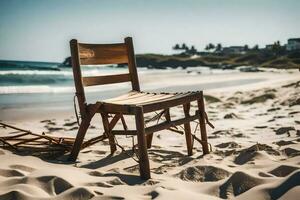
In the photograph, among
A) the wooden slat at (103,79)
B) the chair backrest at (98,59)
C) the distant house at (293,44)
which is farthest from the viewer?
the distant house at (293,44)

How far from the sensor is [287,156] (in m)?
3.18

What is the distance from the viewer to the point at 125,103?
9.53 ft

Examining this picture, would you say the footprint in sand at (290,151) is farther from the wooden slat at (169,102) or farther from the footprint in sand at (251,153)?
the wooden slat at (169,102)

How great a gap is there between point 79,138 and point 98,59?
0.90 m

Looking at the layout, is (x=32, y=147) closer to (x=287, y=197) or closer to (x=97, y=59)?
(x=97, y=59)

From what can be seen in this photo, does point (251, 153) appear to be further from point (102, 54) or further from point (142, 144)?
point (102, 54)

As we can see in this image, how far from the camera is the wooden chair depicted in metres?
2.68

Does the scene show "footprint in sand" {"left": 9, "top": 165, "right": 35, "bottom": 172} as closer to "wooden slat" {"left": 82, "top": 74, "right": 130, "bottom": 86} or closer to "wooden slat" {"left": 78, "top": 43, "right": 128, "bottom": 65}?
"wooden slat" {"left": 82, "top": 74, "right": 130, "bottom": 86}

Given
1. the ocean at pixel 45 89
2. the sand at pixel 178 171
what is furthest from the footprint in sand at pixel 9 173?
the ocean at pixel 45 89

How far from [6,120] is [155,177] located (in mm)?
4818

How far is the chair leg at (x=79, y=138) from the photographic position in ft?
10.4

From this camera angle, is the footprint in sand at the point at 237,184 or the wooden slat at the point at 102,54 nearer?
the footprint in sand at the point at 237,184

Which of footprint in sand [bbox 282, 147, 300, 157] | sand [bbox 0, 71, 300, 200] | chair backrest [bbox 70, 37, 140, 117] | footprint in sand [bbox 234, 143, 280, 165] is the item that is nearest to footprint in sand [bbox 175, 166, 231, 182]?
sand [bbox 0, 71, 300, 200]

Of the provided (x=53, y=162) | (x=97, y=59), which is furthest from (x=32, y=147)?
(x=97, y=59)
